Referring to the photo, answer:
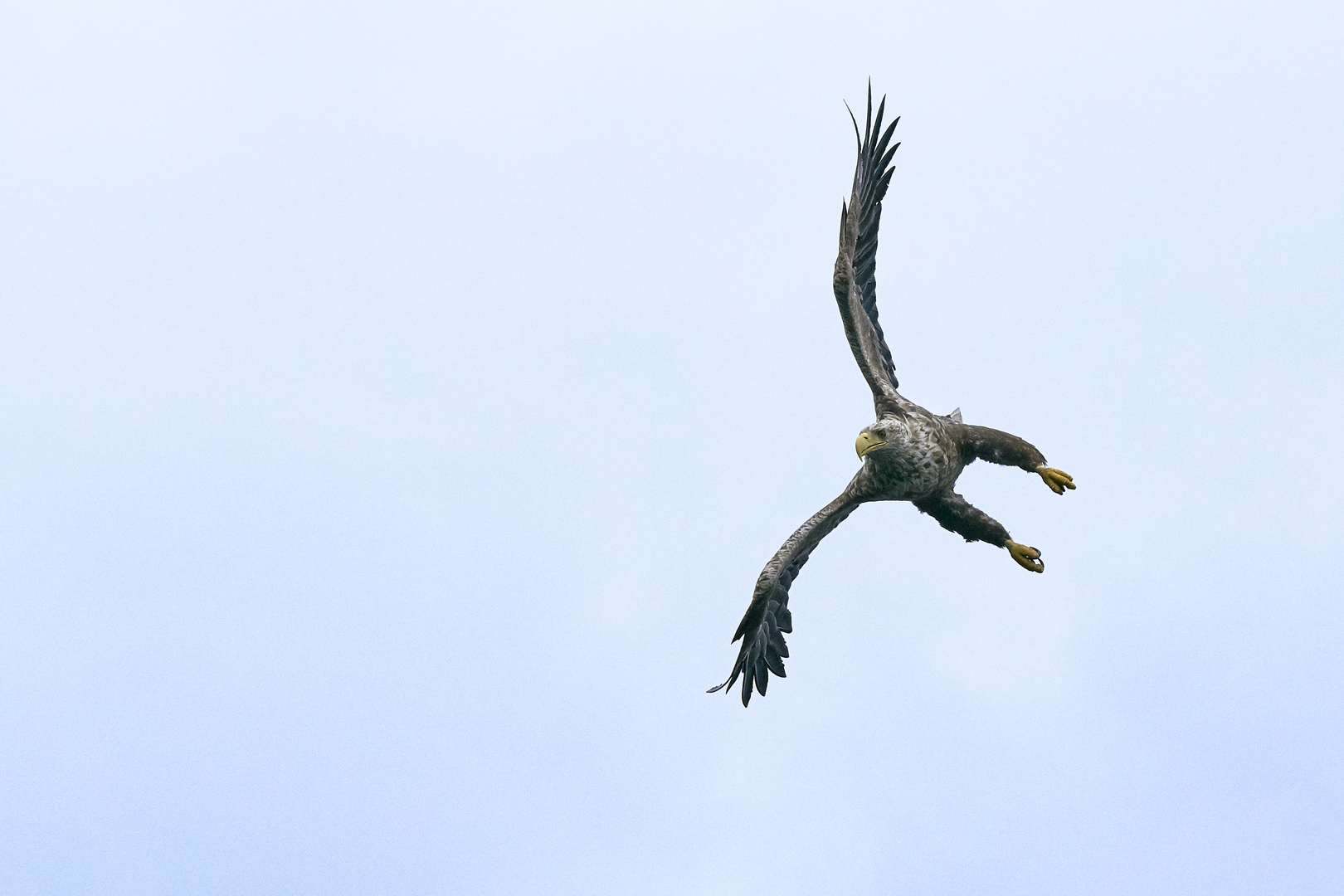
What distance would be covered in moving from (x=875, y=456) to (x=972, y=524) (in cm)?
112

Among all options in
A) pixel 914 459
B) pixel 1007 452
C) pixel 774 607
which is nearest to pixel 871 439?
pixel 914 459

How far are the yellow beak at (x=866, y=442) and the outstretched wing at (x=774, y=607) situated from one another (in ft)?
2.79

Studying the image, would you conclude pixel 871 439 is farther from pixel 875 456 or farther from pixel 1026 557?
pixel 1026 557

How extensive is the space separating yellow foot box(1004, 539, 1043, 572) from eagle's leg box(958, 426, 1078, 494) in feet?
2.11

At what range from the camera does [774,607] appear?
14.4 meters

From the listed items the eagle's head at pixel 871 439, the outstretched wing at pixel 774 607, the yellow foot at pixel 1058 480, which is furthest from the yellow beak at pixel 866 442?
the yellow foot at pixel 1058 480

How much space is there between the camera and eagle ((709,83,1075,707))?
1347cm

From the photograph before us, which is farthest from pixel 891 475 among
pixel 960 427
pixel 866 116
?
pixel 866 116

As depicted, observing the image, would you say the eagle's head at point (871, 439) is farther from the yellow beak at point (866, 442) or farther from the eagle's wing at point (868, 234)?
the eagle's wing at point (868, 234)

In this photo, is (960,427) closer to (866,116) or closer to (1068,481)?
(1068,481)

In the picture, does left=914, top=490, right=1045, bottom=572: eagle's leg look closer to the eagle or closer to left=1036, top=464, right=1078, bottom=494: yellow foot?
the eagle

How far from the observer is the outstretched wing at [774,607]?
13992 millimetres

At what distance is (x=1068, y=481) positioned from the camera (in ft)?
43.5

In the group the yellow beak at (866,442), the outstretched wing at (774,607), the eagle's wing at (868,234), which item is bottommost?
the outstretched wing at (774,607)
